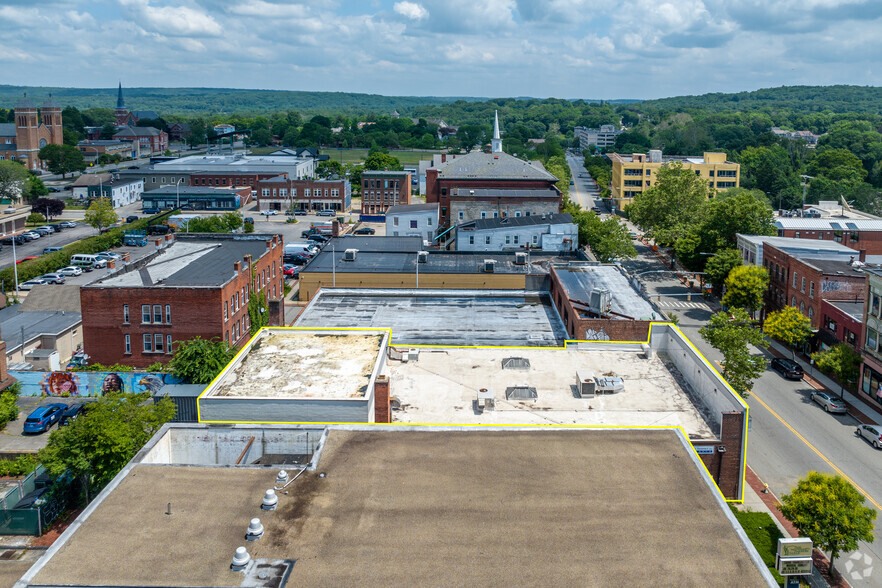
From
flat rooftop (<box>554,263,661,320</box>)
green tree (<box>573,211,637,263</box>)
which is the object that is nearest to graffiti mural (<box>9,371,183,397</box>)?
flat rooftop (<box>554,263,661,320</box>)

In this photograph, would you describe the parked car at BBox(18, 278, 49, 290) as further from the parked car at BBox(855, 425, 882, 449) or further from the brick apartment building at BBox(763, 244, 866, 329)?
the parked car at BBox(855, 425, 882, 449)

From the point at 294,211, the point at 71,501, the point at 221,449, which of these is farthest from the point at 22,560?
the point at 294,211

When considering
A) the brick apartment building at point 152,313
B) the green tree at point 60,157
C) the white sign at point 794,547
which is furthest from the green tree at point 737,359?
the green tree at point 60,157

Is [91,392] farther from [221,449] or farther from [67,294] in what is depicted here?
[221,449]

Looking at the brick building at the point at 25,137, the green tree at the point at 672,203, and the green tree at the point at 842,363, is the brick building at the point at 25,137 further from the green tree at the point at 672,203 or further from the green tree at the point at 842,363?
the green tree at the point at 842,363

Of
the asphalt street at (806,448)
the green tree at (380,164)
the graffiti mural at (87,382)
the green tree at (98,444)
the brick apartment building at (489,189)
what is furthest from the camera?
the green tree at (380,164)

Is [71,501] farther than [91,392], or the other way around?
[91,392]
